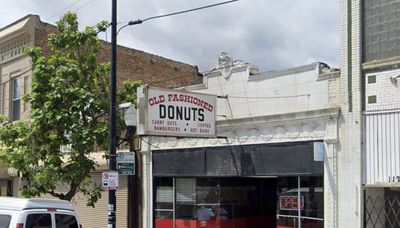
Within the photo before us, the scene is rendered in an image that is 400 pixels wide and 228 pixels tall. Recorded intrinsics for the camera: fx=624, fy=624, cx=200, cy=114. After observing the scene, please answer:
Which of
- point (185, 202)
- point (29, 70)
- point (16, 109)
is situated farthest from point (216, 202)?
point (16, 109)

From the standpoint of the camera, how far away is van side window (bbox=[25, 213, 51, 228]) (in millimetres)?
13428

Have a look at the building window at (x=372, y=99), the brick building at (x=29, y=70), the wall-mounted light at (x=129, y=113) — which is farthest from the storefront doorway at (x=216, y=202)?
the building window at (x=372, y=99)

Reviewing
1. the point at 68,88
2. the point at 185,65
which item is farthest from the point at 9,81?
the point at 68,88

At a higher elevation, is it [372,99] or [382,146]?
[372,99]

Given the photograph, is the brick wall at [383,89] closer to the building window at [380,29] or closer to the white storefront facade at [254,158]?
the building window at [380,29]

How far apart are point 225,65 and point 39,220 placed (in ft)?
24.1

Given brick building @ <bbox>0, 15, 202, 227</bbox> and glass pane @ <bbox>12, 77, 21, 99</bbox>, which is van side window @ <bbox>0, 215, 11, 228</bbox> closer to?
brick building @ <bbox>0, 15, 202, 227</bbox>

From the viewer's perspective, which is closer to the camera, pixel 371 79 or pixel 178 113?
pixel 371 79

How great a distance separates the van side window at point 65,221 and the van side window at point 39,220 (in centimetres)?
27

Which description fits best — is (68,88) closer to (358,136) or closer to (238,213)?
(238,213)

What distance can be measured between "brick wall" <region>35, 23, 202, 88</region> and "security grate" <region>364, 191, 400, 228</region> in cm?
1418

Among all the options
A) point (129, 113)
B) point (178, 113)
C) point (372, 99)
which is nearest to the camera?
point (372, 99)

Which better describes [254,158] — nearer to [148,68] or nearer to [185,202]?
[185,202]

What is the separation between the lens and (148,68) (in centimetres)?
2900
